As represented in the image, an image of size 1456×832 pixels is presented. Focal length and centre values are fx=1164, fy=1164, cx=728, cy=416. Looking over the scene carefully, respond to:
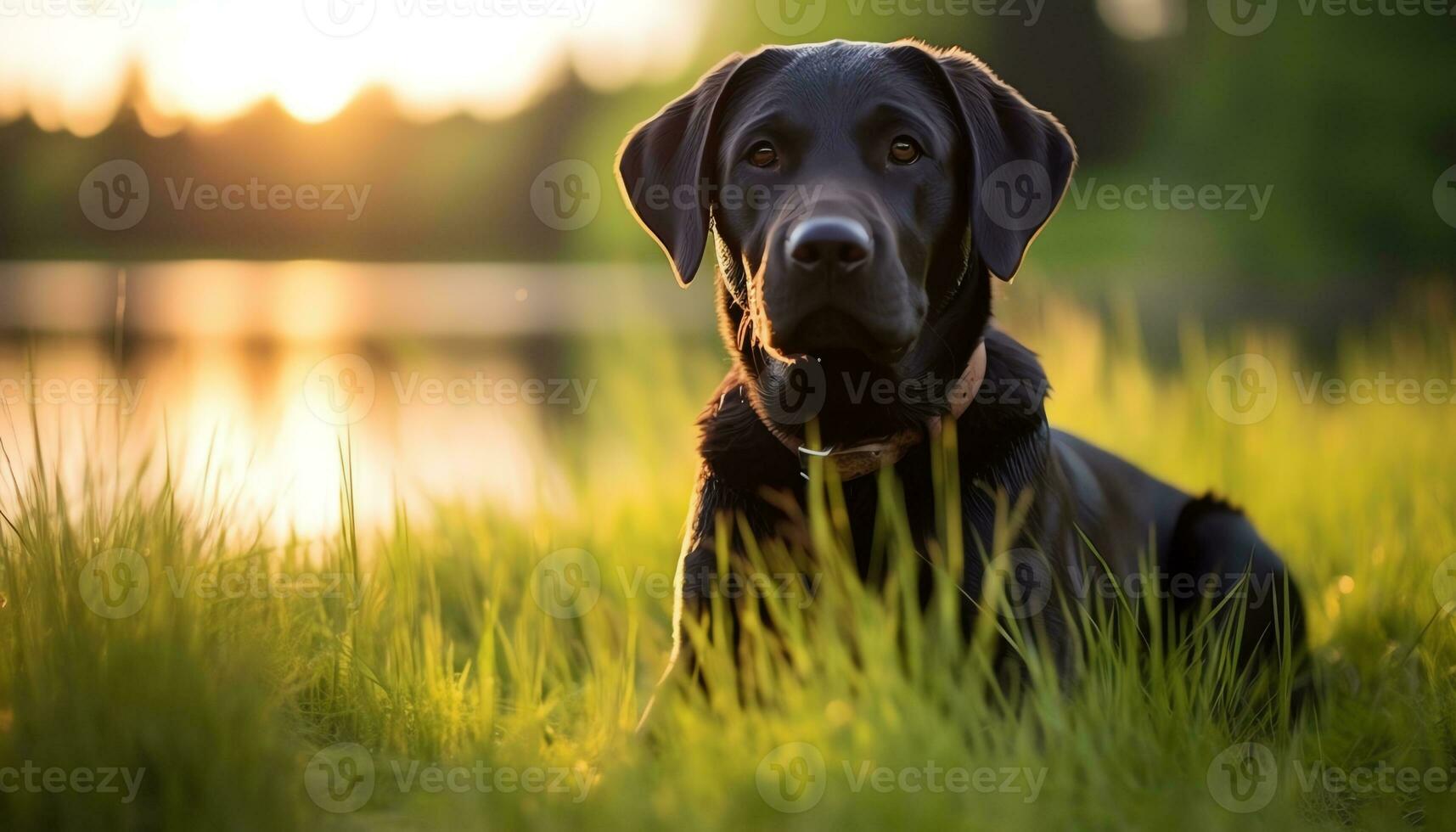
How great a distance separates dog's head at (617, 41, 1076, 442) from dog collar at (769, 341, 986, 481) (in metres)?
0.06

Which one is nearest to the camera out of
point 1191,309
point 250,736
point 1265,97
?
point 250,736

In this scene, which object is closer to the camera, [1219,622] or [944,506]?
[944,506]

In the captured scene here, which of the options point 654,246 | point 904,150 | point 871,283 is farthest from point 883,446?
point 654,246

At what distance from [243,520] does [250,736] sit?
140cm

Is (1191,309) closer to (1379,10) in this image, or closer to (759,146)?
(1379,10)

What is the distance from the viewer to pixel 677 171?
11.1ft

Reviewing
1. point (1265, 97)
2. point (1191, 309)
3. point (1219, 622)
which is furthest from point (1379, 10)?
point (1219, 622)

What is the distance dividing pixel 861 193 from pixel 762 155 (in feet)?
1.30

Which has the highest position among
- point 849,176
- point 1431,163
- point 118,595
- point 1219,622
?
point 1431,163

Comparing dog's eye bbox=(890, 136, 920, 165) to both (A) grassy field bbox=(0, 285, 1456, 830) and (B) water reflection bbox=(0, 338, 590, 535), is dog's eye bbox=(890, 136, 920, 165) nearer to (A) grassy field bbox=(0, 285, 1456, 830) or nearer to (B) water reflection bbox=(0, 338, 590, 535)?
(A) grassy field bbox=(0, 285, 1456, 830)

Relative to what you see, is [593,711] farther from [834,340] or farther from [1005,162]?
[1005,162]

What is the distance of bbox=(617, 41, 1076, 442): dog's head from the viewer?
2789mm

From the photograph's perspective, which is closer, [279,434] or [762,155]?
[762,155]

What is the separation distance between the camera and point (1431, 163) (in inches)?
872
